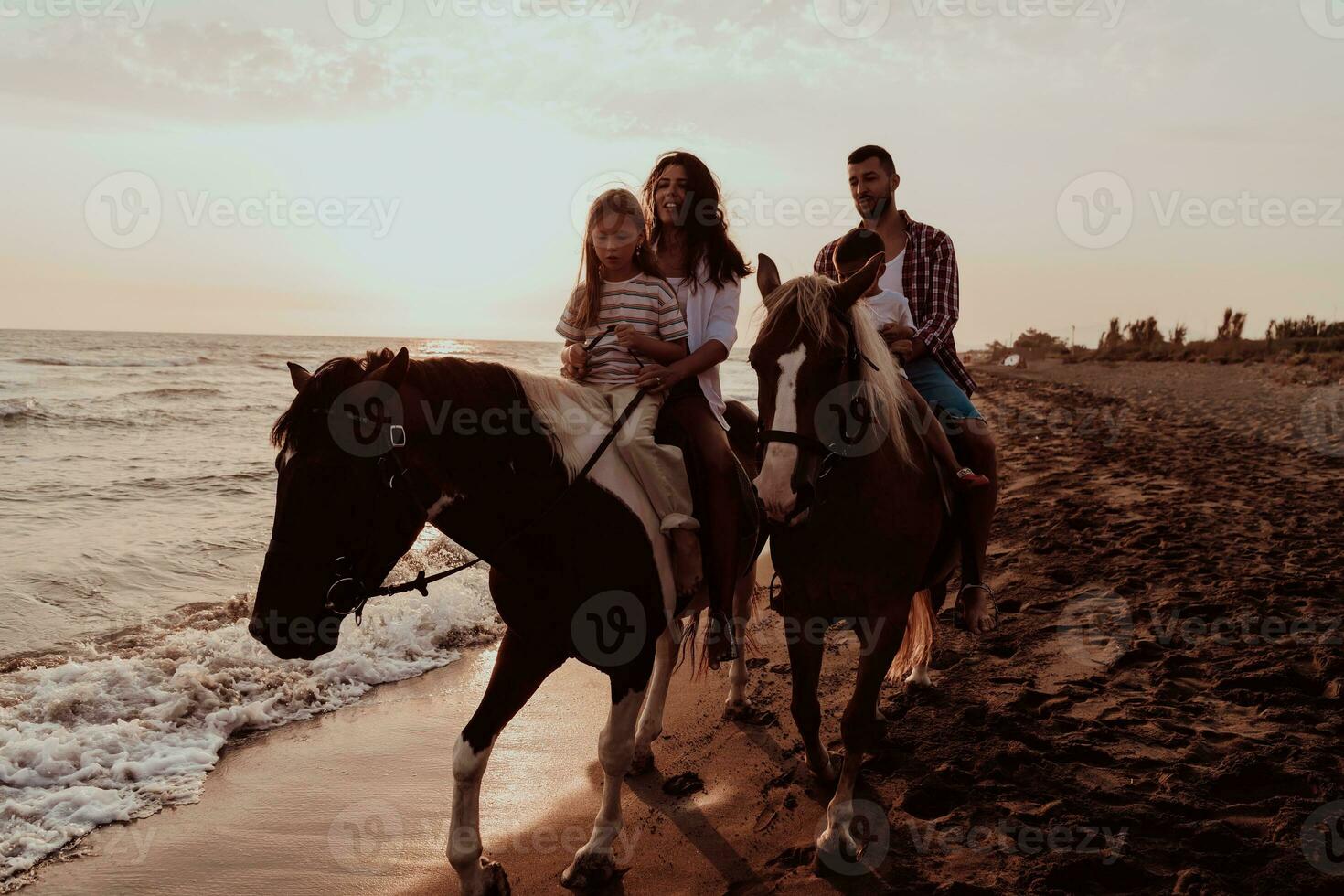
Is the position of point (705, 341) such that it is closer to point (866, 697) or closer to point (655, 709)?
point (866, 697)

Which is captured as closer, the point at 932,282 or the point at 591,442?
the point at 591,442

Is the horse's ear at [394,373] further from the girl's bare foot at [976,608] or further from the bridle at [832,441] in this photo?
the girl's bare foot at [976,608]

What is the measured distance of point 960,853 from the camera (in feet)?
10.6

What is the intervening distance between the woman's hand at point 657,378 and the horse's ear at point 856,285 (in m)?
0.72

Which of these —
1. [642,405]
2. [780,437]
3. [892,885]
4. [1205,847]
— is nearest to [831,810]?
[892,885]

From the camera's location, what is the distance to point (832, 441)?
329cm

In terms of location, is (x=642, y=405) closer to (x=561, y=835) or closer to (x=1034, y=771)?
(x=561, y=835)

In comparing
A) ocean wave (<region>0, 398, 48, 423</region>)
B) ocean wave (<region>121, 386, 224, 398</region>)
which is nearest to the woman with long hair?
ocean wave (<region>0, 398, 48, 423</region>)

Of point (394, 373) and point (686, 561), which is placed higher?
point (394, 373)

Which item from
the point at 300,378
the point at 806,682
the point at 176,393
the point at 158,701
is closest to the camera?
the point at 300,378

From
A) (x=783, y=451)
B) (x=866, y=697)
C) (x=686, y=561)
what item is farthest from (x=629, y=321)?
(x=866, y=697)

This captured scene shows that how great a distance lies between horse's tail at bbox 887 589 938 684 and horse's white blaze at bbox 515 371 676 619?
2047 mm

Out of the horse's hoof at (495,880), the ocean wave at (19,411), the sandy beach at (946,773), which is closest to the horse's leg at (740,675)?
the sandy beach at (946,773)

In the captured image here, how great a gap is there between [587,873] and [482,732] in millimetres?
875
